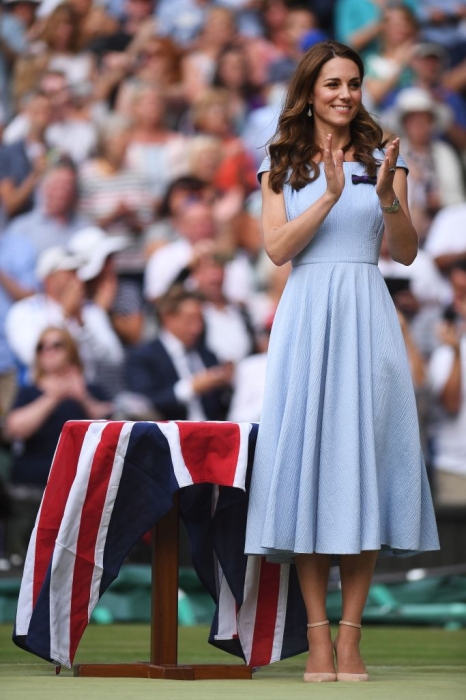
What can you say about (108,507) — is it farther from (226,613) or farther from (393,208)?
(393,208)

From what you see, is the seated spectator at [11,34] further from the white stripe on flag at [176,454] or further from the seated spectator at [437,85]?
the white stripe on flag at [176,454]

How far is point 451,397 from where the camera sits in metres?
8.25

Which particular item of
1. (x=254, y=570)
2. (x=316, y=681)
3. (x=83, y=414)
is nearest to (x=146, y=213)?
(x=83, y=414)

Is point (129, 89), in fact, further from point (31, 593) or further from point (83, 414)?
point (31, 593)

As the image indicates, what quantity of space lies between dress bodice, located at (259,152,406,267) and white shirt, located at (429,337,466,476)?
448cm

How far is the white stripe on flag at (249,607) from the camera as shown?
3951 mm

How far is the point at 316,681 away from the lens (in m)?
3.49

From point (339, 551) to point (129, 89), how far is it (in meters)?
6.29

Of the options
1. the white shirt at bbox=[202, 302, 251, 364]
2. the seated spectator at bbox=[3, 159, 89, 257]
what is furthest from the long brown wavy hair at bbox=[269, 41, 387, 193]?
the seated spectator at bbox=[3, 159, 89, 257]

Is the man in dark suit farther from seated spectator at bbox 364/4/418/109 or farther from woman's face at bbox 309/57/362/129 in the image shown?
woman's face at bbox 309/57/362/129

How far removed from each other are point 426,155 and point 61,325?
273 centimetres

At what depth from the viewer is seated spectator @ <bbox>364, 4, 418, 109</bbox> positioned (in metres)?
9.28

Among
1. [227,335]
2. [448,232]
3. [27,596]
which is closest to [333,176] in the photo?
[27,596]

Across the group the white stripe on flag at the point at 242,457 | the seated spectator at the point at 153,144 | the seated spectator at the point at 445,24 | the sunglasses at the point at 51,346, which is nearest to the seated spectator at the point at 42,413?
the sunglasses at the point at 51,346
